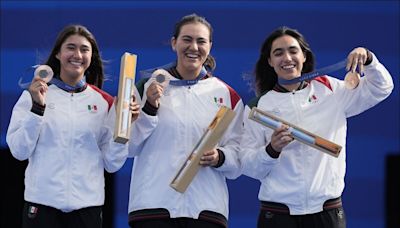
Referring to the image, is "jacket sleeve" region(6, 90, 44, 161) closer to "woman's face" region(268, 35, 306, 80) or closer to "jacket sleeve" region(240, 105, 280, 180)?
"jacket sleeve" region(240, 105, 280, 180)

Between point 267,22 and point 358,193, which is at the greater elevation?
point 267,22

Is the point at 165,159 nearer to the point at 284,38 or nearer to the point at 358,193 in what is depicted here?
the point at 284,38

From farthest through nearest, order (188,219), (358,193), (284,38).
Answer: (358,193) < (284,38) < (188,219)

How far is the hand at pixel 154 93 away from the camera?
3916 mm

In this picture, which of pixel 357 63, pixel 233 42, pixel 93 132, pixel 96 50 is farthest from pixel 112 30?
pixel 357 63

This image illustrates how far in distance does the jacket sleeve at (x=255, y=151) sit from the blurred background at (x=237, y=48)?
109 cm

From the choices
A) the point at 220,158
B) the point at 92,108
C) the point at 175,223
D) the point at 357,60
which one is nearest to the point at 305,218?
the point at 220,158

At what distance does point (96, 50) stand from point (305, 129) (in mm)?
1025

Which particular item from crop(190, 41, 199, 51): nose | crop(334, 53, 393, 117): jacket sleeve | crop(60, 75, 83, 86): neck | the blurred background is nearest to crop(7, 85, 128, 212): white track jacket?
crop(60, 75, 83, 86): neck

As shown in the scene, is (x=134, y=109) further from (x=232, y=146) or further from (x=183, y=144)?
(x=232, y=146)

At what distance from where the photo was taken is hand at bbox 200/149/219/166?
391cm

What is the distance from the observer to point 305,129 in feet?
13.2

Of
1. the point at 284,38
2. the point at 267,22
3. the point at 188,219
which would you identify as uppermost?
the point at 267,22

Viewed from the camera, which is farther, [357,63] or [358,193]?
[358,193]
